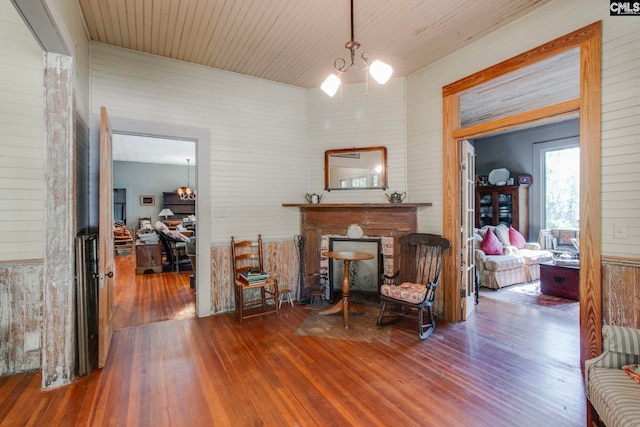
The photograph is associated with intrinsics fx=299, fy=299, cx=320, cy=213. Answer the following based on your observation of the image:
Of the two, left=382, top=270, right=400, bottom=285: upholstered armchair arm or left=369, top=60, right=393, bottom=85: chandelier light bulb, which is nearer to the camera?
A: left=369, top=60, right=393, bottom=85: chandelier light bulb

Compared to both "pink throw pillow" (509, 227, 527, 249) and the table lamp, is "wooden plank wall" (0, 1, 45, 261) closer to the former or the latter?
"pink throw pillow" (509, 227, 527, 249)

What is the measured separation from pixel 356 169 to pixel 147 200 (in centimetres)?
909

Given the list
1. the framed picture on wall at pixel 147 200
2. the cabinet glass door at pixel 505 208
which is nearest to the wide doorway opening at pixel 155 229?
the framed picture on wall at pixel 147 200

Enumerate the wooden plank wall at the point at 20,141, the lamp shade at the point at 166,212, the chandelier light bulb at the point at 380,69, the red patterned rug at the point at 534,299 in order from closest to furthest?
1. the chandelier light bulb at the point at 380,69
2. the wooden plank wall at the point at 20,141
3. the red patterned rug at the point at 534,299
4. the lamp shade at the point at 166,212

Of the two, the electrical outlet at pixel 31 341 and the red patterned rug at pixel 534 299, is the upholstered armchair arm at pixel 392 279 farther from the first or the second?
the electrical outlet at pixel 31 341

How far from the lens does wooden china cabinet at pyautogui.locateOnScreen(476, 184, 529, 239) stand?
6586 mm

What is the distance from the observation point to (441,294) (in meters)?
3.71

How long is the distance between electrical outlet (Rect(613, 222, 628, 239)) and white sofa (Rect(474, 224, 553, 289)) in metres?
2.72

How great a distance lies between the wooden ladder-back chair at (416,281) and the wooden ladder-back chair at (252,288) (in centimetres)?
141

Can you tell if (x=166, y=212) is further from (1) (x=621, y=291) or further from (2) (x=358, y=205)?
(1) (x=621, y=291)

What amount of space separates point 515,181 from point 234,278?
631cm

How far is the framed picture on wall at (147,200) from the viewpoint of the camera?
10.4 meters

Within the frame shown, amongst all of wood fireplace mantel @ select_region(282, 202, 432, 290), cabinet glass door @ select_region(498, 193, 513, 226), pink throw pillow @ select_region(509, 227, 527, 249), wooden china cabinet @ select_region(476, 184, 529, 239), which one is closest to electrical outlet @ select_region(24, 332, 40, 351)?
wood fireplace mantel @ select_region(282, 202, 432, 290)

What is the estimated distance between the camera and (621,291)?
227 centimetres
